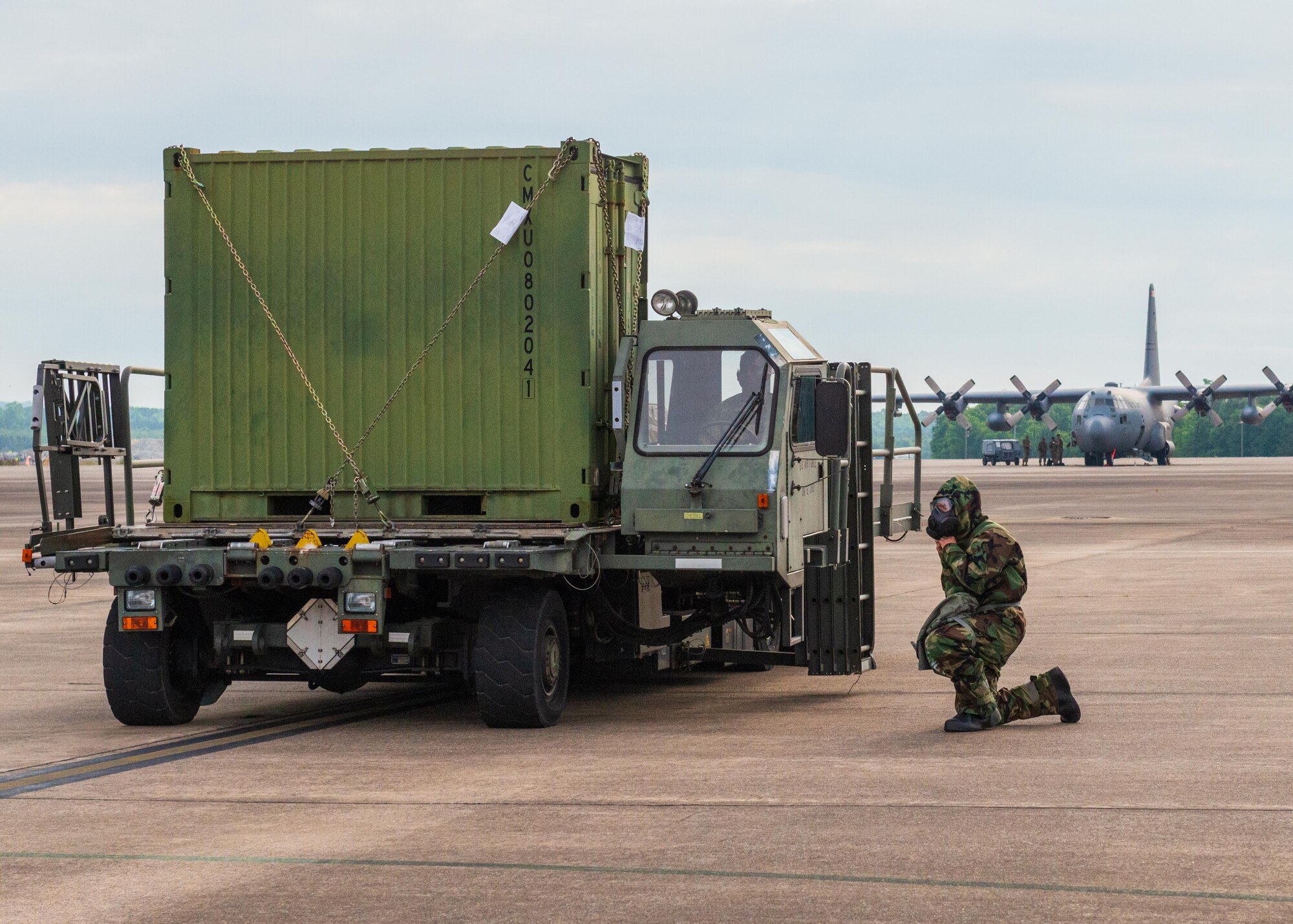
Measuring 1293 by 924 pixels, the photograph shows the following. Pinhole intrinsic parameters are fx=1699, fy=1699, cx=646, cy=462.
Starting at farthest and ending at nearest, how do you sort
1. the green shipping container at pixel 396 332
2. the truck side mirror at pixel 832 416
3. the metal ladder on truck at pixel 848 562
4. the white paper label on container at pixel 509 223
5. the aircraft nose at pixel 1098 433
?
the aircraft nose at pixel 1098 433
the metal ladder on truck at pixel 848 562
the green shipping container at pixel 396 332
the white paper label on container at pixel 509 223
the truck side mirror at pixel 832 416

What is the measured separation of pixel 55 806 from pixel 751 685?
624 centimetres

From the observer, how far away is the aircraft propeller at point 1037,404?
104 meters

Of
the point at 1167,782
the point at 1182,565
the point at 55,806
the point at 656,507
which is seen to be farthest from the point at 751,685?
the point at 1182,565

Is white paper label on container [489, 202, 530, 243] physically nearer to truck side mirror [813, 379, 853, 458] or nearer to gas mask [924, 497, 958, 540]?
truck side mirror [813, 379, 853, 458]

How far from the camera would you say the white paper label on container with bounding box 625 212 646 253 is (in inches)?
454

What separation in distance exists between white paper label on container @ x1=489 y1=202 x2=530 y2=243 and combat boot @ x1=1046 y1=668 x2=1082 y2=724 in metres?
4.40

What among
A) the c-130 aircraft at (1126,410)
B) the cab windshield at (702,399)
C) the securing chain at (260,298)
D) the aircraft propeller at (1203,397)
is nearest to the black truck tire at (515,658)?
the cab windshield at (702,399)

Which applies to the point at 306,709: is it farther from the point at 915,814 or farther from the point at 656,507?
the point at 915,814

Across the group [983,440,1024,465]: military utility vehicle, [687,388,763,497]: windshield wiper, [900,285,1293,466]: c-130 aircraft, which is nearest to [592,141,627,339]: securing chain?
[687,388,763,497]: windshield wiper

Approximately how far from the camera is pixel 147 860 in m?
7.07

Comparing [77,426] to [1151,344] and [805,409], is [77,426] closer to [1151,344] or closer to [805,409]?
[805,409]

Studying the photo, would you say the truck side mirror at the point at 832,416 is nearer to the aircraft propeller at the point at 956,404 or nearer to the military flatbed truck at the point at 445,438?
the military flatbed truck at the point at 445,438

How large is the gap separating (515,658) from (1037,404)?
9850cm

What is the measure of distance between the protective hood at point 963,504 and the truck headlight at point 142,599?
16.0 feet
